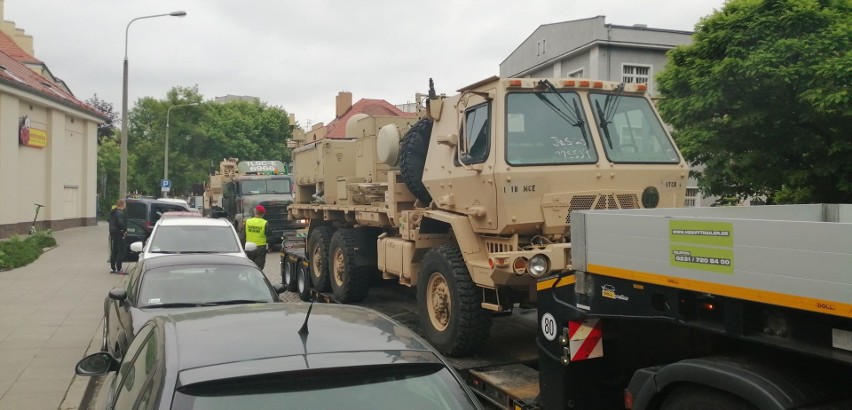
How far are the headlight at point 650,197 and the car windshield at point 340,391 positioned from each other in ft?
13.0

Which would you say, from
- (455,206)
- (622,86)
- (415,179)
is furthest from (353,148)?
(622,86)

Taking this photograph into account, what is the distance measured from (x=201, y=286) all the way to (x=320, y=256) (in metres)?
4.22

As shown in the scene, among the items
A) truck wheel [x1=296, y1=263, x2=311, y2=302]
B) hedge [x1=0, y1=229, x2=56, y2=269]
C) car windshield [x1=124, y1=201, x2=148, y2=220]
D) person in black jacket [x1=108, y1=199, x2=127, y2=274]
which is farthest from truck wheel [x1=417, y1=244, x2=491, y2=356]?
car windshield [x1=124, y1=201, x2=148, y2=220]

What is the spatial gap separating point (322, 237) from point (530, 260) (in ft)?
19.6

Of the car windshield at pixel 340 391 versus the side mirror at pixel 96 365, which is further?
the side mirror at pixel 96 365

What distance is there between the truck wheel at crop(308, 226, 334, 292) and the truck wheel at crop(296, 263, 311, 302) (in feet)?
0.69

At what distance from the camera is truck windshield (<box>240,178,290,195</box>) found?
24422 mm

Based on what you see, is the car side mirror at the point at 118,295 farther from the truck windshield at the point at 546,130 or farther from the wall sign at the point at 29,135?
the wall sign at the point at 29,135

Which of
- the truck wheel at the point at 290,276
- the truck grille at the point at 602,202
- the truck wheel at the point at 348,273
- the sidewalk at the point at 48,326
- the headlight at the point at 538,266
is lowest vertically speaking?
the sidewalk at the point at 48,326

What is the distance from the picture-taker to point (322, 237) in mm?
10688

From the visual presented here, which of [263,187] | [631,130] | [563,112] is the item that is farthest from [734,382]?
[263,187]

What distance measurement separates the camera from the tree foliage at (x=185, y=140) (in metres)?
49.1

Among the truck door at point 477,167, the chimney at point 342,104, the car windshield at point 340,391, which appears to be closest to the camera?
the car windshield at point 340,391

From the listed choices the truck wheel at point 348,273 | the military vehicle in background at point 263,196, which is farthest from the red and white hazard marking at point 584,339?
the military vehicle in background at point 263,196
